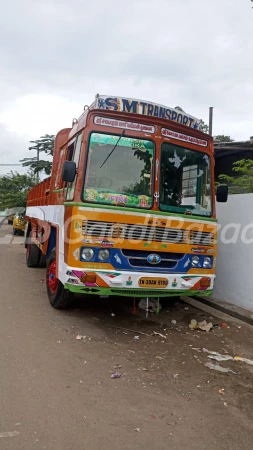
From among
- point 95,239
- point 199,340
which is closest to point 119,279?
point 95,239

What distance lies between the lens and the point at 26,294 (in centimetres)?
703

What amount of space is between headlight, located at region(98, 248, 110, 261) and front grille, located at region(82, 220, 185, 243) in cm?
18

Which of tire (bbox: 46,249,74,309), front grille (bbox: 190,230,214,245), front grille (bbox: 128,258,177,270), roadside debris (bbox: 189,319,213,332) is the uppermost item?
front grille (bbox: 190,230,214,245)

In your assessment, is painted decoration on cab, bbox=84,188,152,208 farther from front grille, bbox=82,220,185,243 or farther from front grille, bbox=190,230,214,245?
front grille, bbox=190,230,214,245

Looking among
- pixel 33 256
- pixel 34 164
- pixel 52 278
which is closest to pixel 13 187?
pixel 34 164

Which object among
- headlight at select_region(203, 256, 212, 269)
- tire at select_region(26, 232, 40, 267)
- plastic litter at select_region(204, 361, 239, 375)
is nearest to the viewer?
plastic litter at select_region(204, 361, 239, 375)

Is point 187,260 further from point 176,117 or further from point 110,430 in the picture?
point 110,430

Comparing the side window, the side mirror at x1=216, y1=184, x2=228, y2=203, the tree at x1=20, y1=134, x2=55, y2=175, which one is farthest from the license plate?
the tree at x1=20, y1=134, x2=55, y2=175

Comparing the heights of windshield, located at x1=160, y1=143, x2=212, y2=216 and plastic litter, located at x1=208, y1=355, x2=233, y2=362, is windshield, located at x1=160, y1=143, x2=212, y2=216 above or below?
above

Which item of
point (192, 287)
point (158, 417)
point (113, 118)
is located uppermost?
point (113, 118)

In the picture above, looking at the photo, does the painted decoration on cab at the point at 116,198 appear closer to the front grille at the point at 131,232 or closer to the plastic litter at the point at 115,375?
the front grille at the point at 131,232

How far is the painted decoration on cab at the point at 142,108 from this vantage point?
515cm

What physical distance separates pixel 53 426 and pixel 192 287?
112 inches

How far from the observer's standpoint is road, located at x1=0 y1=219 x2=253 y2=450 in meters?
2.78
